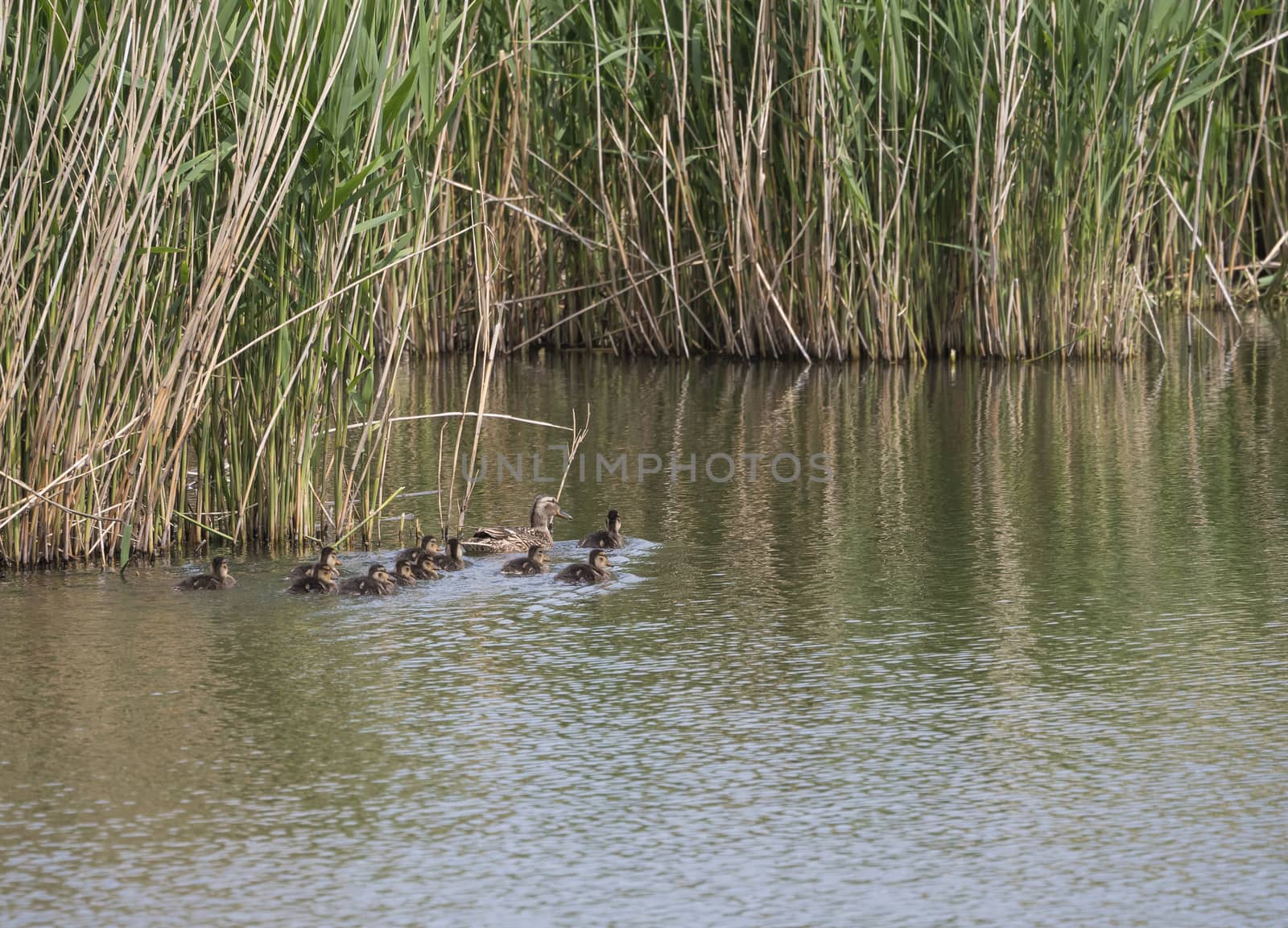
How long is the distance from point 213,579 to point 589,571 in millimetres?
1170

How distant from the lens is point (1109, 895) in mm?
3875

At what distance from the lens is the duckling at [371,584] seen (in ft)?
21.2

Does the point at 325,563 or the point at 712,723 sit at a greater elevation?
the point at 325,563

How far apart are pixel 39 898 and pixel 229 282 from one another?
3076 mm

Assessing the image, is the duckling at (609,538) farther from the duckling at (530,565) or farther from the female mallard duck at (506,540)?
the duckling at (530,565)

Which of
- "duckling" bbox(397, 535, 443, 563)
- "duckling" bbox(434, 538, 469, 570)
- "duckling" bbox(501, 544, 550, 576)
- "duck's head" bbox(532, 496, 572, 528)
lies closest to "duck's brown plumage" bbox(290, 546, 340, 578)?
"duckling" bbox(397, 535, 443, 563)

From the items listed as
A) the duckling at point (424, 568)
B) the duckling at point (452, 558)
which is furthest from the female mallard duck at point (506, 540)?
the duckling at point (424, 568)

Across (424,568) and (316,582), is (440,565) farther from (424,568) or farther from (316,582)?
(316,582)

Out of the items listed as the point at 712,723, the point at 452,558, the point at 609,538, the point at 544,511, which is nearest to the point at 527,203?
the point at 544,511

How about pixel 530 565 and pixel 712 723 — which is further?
pixel 530 565

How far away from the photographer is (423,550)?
266 inches

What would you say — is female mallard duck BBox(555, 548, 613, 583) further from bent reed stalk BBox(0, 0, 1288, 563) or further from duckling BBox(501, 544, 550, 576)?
bent reed stalk BBox(0, 0, 1288, 563)

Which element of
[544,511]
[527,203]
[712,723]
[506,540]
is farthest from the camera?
[527,203]

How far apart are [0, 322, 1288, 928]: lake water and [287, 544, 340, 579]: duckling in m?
0.13
